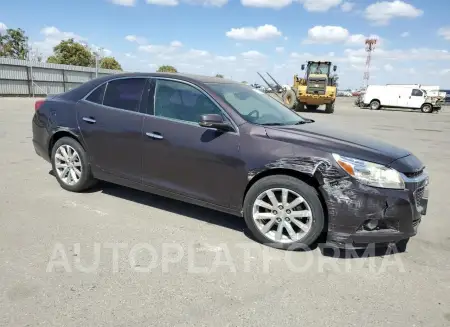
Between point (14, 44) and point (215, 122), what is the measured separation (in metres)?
59.0

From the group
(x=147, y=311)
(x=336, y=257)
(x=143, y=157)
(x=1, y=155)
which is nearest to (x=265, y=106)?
(x=143, y=157)

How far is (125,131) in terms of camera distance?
13.6 ft

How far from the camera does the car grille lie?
81.0 feet

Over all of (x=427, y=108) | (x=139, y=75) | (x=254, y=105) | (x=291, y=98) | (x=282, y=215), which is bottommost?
(x=282, y=215)

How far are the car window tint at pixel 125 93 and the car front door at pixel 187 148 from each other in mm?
222

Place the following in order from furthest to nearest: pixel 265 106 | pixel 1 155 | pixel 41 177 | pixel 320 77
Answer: pixel 320 77
pixel 1 155
pixel 41 177
pixel 265 106

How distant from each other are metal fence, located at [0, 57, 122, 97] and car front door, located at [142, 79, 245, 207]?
998 inches

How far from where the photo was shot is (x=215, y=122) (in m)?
3.52

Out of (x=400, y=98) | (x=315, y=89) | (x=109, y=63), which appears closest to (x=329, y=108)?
(x=315, y=89)

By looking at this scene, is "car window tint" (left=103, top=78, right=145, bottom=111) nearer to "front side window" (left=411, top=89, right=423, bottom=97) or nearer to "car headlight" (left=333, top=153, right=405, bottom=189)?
"car headlight" (left=333, top=153, right=405, bottom=189)

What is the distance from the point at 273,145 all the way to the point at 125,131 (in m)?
1.74

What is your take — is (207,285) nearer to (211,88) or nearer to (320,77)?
(211,88)

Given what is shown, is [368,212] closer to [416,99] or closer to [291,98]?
[291,98]

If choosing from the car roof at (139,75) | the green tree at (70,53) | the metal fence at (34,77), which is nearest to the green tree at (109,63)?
the green tree at (70,53)
